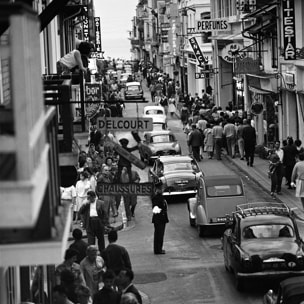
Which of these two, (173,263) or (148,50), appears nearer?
(173,263)

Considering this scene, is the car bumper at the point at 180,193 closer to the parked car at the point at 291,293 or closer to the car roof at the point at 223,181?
the car roof at the point at 223,181

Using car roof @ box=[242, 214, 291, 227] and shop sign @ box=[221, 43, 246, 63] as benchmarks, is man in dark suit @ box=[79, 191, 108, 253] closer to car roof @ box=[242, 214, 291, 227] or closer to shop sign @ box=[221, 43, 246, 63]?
car roof @ box=[242, 214, 291, 227]

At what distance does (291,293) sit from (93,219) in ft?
26.9

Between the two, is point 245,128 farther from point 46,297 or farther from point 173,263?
point 46,297

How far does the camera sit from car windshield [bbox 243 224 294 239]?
62.7ft

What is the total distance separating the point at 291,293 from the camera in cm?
1361

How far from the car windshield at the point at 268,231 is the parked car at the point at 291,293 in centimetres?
486

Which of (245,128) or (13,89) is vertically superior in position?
(13,89)

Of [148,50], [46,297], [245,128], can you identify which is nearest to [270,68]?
[245,128]

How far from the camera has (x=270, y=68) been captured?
44.4 m

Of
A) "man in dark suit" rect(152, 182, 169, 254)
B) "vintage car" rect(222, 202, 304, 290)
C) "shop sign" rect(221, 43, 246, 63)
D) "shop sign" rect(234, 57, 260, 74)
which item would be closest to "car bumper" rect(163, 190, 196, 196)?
"man in dark suit" rect(152, 182, 169, 254)

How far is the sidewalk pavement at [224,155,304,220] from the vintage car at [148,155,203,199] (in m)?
2.37

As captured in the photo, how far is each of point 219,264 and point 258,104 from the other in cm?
2178

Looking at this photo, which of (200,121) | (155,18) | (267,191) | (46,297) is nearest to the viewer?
(46,297)
